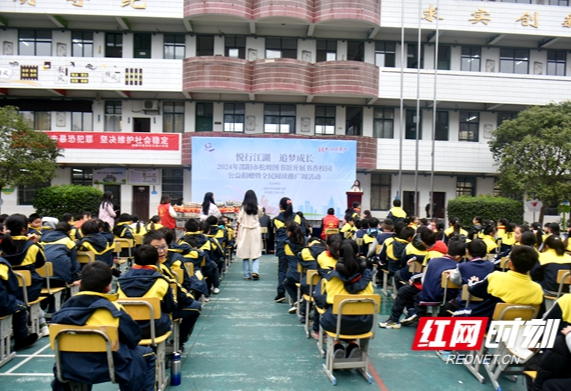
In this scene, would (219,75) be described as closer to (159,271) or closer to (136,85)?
(136,85)

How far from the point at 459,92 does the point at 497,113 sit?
9.13 feet

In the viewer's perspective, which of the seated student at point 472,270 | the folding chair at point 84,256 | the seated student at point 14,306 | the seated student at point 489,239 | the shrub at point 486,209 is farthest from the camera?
the shrub at point 486,209

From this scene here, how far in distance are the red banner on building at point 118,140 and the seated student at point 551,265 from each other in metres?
14.2

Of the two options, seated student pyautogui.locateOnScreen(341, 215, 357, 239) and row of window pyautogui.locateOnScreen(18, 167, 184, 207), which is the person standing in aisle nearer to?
seated student pyautogui.locateOnScreen(341, 215, 357, 239)

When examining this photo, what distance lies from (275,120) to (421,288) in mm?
13815

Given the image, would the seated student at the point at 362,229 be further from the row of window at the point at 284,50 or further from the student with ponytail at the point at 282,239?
the row of window at the point at 284,50

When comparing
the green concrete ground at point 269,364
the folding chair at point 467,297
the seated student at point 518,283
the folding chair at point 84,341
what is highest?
the seated student at point 518,283

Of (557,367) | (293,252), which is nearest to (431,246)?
(293,252)

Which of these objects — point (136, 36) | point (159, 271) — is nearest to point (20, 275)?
point (159, 271)

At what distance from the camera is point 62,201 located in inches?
571

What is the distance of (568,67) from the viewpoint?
18.4m

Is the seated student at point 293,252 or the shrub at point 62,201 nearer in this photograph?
the seated student at point 293,252

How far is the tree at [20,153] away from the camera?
1295 cm

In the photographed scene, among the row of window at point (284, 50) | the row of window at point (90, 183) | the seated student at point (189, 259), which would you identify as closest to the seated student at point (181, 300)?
Answer: the seated student at point (189, 259)
